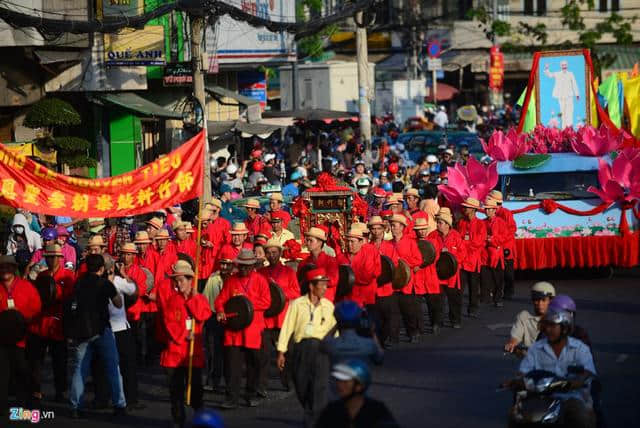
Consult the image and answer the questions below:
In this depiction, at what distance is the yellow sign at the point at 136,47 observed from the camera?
30688mm

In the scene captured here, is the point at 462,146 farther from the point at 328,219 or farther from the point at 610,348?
the point at 610,348

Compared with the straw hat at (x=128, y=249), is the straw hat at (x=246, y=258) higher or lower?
higher

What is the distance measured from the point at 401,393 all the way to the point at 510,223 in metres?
7.30

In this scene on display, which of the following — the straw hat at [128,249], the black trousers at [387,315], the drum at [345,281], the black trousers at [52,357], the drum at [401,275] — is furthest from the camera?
Result: the drum at [401,275]

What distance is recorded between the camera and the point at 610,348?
16422 millimetres

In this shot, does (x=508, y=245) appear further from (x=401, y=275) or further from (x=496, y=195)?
(x=401, y=275)

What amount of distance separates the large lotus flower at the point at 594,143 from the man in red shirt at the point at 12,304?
11.7 meters

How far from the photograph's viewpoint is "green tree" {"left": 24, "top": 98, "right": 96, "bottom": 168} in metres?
25.7

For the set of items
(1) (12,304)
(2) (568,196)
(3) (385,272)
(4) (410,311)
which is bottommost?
(4) (410,311)

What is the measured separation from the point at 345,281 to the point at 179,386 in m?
3.40

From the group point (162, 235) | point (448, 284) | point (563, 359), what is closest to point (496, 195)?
point (448, 284)

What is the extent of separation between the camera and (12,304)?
13602 mm

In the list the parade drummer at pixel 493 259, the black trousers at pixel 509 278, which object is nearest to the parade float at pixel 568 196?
the black trousers at pixel 509 278

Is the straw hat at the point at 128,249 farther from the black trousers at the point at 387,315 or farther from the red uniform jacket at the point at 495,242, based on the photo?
the red uniform jacket at the point at 495,242
